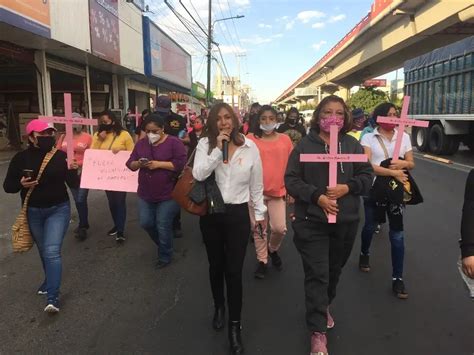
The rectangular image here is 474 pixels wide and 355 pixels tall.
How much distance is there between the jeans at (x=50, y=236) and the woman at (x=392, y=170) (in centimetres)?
295

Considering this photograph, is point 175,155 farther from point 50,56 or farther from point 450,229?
point 50,56

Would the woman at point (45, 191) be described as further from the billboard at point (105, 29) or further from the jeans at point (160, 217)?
the billboard at point (105, 29)

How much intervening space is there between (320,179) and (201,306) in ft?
5.59

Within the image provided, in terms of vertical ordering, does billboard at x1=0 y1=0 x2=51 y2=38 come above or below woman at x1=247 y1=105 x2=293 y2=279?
above

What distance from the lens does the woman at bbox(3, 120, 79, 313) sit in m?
3.98

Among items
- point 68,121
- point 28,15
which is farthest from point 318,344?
point 28,15

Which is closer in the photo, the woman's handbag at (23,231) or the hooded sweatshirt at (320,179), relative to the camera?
the hooded sweatshirt at (320,179)

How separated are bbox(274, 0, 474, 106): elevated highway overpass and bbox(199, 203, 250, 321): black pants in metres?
14.9

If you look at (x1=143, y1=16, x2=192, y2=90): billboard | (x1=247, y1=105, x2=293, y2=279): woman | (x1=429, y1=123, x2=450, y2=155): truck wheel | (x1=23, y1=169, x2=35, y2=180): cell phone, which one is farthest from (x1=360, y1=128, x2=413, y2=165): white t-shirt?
(x1=143, y1=16, x2=192, y2=90): billboard

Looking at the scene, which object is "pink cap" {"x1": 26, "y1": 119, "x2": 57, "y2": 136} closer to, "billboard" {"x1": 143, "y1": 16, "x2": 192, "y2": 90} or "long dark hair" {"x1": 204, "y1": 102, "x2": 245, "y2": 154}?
"long dark hair" {"x1": 204, "y1": 102, "x2": 245, "y2": 154}

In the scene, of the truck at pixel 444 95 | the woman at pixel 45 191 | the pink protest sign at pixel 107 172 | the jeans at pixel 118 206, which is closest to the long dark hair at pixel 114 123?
the pink protest sign at pixel 107 172

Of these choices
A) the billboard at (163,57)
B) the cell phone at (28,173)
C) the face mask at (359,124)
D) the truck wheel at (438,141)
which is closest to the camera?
the cell phone at (28,173)

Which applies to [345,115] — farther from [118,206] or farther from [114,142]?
[118,206]

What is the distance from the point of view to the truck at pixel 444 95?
1454 centimetres
